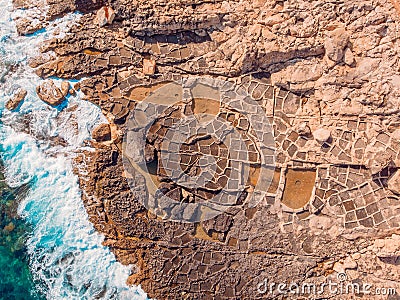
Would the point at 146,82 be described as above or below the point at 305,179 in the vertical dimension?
above

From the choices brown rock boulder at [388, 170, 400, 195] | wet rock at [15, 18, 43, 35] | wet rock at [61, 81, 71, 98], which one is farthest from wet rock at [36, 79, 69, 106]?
brown rock boulder at [388, 170, 400, 195]

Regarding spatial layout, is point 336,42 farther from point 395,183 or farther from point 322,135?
point 395,183

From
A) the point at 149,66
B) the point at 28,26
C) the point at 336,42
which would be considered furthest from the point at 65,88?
the point at 336,42

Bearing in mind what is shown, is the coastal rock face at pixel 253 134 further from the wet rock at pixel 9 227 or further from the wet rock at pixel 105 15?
the wet rock at pixel 9 227

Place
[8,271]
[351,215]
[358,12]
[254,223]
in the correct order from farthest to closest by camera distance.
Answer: [8,271], [254,223], [351,215], [358,12]

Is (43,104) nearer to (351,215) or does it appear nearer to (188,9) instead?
(188,9)

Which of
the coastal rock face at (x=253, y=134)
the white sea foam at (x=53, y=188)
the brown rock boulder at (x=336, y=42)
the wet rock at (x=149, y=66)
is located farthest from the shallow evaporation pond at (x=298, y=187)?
the white sea foam at (x=53, y=188)

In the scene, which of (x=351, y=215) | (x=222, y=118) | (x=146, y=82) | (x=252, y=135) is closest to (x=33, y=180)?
(x=146, y=82)

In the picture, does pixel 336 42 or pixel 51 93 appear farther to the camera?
pixel 51 93

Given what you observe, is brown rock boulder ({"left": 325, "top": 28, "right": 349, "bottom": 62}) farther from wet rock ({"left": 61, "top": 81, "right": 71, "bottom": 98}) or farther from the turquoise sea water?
the turquoise sea water
